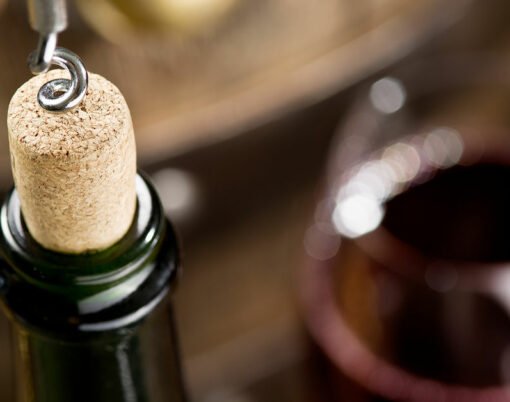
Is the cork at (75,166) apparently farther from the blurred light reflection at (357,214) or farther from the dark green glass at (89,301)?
the blurred light reflection at (357,214)

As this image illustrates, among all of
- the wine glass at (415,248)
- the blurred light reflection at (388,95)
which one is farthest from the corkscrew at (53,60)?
the blurred light reflection at (388,95)

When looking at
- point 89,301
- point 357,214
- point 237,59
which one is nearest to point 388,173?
point 357,214

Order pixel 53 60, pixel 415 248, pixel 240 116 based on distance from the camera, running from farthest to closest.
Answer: pixel 240 116 < pixel 415 248 < pixel 53 60

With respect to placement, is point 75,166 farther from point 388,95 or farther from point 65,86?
point 388,95

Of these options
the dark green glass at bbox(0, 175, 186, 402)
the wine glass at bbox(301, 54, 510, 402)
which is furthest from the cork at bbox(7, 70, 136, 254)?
the wine glass at bbox(301, 54, 510, 402)

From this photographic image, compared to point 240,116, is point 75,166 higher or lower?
higher

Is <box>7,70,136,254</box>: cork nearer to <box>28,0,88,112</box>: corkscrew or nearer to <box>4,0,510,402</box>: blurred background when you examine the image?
<box>28,0,88,112</box>: corkscrew

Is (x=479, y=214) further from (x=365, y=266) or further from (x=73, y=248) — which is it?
(x=73, y=248)
